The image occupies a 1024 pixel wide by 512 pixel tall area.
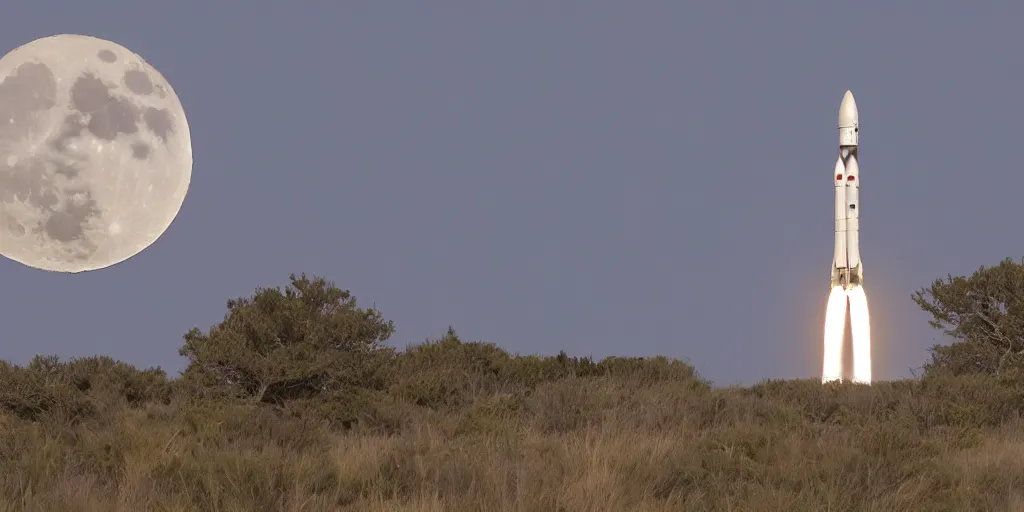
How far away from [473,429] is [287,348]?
16.2ft

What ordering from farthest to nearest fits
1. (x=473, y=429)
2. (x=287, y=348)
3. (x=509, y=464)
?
1. (x=287, y=348)
2. (x=473, y=429)
3. (x=509, y=464)

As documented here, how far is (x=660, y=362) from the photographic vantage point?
3016 cm

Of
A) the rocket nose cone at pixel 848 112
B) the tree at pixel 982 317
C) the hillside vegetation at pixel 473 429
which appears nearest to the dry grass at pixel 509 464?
the hillside vegetation at pixel 473 429

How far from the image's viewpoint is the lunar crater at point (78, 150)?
24.3 m

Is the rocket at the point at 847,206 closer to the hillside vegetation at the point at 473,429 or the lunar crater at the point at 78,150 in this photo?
the hillside vegetation at the point at 473,429

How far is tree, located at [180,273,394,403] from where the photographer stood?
866 inches

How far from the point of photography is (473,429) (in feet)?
64.6

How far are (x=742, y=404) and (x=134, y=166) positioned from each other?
47.8 feet

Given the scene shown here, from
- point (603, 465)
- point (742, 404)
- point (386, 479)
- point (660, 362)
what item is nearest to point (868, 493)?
point (603, 465)

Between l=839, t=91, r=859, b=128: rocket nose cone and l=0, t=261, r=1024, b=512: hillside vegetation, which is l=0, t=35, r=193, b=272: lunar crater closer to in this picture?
l=0, t=261, r=1024, b=512: hillside vegetation

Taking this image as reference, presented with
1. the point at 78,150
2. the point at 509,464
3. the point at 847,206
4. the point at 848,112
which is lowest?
the point at 509,464

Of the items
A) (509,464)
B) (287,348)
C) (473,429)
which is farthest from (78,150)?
(509,464)

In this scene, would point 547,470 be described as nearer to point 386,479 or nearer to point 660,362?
point 386,479

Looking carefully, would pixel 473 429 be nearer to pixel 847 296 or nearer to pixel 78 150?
pixel 78 150
